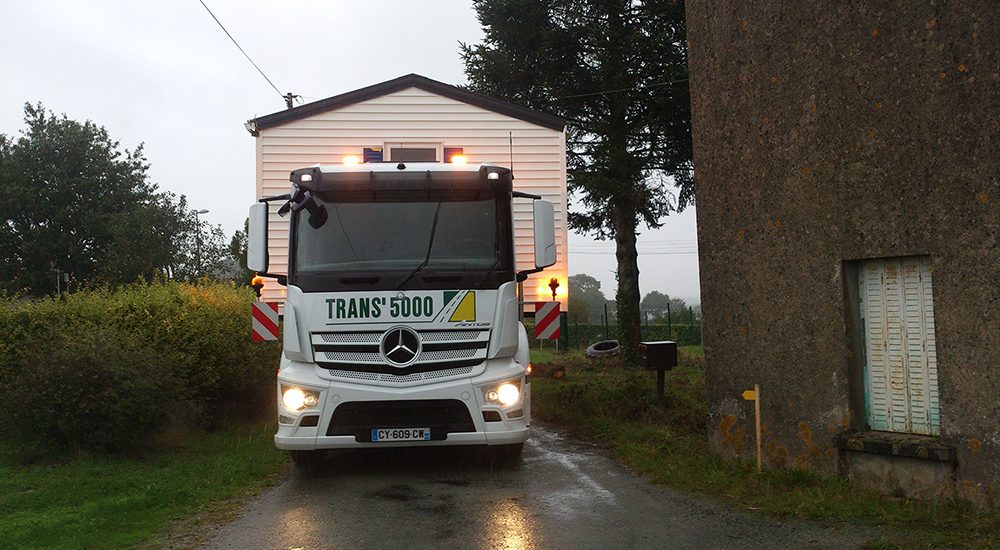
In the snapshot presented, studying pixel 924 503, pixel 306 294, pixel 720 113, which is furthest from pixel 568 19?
pixel 924 503

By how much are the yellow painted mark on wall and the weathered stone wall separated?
87.5 inches

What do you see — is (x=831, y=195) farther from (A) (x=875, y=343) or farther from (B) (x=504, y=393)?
(B) (x=504, y=393)

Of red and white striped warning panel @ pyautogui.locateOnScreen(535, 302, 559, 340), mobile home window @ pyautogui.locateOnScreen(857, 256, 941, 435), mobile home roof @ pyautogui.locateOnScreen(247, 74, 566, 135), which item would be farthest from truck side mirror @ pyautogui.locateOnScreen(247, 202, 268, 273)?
mobile home window @ pyautogui.locateOnScreen(857, 256, 941, 435)

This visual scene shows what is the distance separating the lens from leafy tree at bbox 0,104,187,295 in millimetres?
42656

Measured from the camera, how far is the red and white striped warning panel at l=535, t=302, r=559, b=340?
947cm

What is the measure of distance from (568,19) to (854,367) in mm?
16054

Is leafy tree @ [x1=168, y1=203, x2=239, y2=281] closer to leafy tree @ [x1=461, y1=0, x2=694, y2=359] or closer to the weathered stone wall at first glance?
leafy tree @ [x1=461, y1=0, x2=694, y2=359]

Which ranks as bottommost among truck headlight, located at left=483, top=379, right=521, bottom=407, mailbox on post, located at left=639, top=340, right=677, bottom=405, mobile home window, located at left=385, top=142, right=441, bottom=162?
truck headlight, located at left=483, top=379, right=521, bottom=407

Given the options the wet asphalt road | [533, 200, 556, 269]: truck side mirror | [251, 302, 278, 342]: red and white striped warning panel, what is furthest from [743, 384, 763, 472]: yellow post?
[251, 302, 278, 342]: red and white striped warning panel

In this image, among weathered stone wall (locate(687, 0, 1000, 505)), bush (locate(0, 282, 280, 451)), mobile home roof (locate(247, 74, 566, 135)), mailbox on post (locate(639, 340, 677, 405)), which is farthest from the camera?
mobile home roof (locate(247, 74, 566, 135))

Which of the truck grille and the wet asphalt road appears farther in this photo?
the truck grille

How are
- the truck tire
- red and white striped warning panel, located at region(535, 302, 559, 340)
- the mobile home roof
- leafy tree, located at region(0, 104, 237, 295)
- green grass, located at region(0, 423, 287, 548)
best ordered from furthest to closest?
leafy tree, located at region(0, 104, 237, 295)
the truck tire
the mobile home roof
red and white striped warning panel, located at region(535, 302, 559, 340)
green grass, located at region(0, 423, 287, 548)

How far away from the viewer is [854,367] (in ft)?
22.0

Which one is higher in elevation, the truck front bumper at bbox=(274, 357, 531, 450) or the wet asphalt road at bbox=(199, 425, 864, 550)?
the truck front bumper at bbox=(274, 357, 531, 450)
